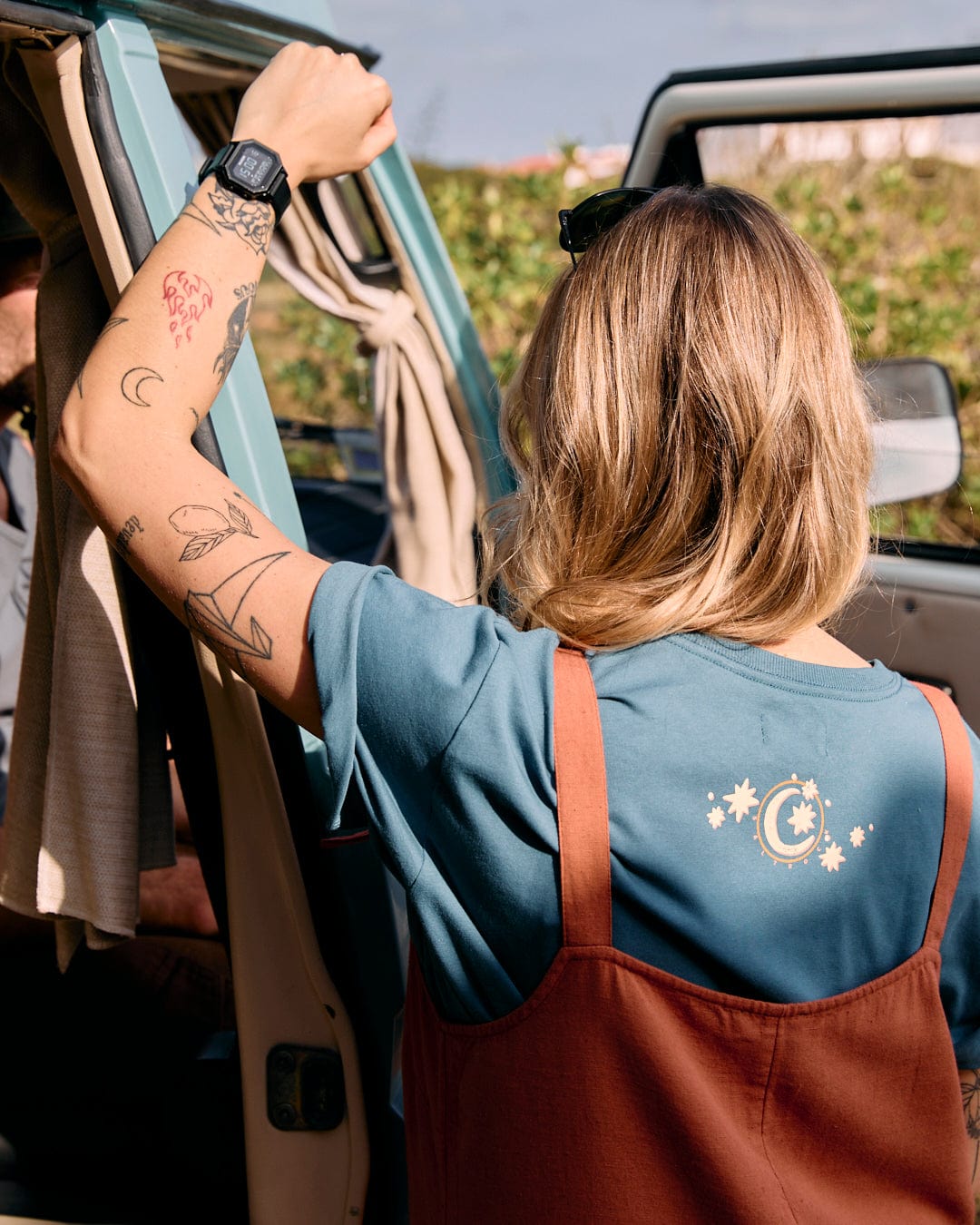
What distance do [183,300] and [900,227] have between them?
21.9ft

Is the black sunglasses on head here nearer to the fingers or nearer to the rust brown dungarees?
the fingers

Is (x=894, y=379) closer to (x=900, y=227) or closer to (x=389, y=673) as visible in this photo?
(x=389, y=673)

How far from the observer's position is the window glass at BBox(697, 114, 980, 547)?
202 inches

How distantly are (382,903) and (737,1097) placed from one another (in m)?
0.69

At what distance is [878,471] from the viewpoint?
2.21 metres

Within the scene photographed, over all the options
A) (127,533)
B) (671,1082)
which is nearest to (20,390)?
(127,533)

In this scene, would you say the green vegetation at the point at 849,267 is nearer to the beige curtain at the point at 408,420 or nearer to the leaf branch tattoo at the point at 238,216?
the beige curtain at the point at 408,420

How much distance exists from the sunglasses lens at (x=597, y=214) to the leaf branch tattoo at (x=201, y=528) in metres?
0.58

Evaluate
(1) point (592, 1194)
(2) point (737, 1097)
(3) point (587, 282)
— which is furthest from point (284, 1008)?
(3) point (587, 282)

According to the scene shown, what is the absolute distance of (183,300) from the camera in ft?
3.87

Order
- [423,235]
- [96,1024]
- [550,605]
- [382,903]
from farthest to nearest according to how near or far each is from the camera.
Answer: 1. [423,235]
2. [96,1024]
3. [382,903]
4. [550,605]

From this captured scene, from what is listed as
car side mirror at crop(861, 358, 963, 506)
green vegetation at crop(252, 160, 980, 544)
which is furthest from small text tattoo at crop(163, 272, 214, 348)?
green vegetation at crop(252, 160, 980, 544)

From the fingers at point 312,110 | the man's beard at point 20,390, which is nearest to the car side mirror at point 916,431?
the fingers at point 312,110

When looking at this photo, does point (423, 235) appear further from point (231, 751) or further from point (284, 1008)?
point (284, 1008)
